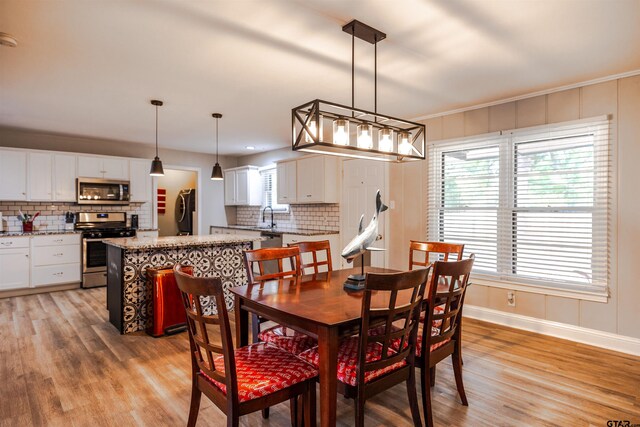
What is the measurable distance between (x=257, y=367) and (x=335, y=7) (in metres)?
2.01

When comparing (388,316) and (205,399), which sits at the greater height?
(388,316)

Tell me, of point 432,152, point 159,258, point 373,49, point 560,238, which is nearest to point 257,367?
point 373,49

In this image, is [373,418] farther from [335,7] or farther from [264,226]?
[264,226]

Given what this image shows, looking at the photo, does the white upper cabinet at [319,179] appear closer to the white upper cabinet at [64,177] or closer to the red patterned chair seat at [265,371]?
the white upper cabinet at [64,177]

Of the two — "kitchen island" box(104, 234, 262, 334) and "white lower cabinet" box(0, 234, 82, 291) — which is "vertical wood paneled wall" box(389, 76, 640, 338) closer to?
"kitchen island" box(104, 234, 262, 334)

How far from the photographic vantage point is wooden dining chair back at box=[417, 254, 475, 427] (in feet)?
6.37

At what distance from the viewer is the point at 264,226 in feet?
23.8

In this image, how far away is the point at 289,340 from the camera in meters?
2.19

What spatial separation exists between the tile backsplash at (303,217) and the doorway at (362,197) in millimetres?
240

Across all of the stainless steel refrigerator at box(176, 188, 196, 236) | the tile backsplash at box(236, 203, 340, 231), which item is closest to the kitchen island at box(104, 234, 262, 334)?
the tile backsplash at box(236, 203, 340, 231)

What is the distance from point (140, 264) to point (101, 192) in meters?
3.02

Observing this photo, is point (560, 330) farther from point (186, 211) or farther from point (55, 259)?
point (186, 211)

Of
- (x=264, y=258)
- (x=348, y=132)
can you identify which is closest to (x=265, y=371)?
(x=264, y=258)

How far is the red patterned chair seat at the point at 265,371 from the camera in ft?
5.31
